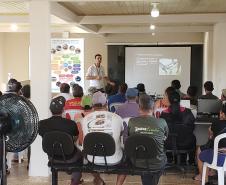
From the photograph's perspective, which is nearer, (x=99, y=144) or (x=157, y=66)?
(x=99, y=144)

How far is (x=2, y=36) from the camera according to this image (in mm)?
13320

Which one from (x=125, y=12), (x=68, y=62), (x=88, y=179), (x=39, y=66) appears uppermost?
(x=125, y=12)

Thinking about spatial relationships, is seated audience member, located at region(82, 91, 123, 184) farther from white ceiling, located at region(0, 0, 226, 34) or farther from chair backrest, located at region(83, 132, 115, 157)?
white ceiling, located at region(0, 0, 226, 34)

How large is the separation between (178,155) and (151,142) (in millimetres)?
1793

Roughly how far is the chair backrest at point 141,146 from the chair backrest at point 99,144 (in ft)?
0.51

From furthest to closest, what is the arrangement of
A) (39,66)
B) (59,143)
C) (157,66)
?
(157,66), (39,66), (59,143)

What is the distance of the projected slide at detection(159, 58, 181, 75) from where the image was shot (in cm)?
1263

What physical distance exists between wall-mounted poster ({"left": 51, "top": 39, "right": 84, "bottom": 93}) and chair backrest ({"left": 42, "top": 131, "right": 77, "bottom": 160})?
9.12 metres

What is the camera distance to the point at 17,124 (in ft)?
8.52

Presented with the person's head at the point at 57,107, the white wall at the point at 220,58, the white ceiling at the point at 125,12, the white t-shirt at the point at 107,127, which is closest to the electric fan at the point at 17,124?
the white t-shirt at the point at 107,127

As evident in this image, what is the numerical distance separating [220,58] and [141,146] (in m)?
5.70

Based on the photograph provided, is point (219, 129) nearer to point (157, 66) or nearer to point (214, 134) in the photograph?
point (214, 134)

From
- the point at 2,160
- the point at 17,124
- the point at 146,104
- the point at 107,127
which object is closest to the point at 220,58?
the point at 146,104

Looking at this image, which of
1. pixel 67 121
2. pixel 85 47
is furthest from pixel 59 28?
pixel 67 121
